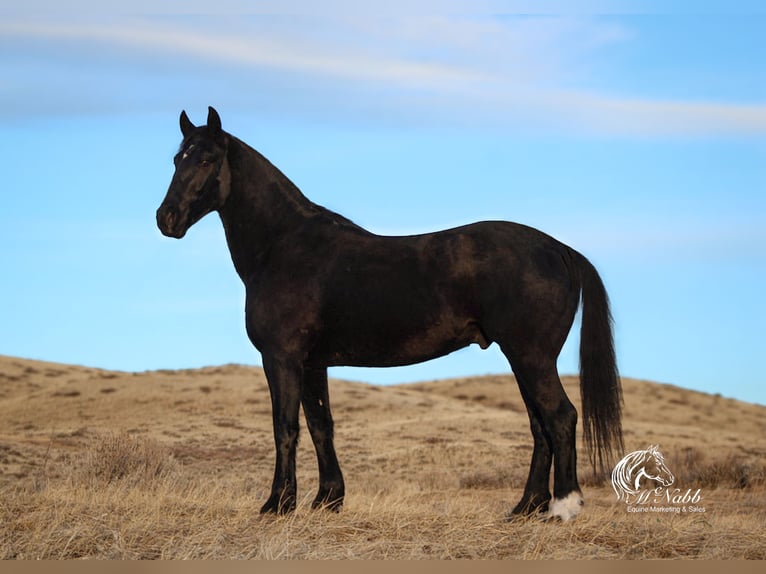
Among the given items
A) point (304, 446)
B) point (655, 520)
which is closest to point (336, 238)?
point (655, 520)

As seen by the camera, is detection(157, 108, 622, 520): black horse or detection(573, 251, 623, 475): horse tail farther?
detection(573, 251, 623, 475): horse tail

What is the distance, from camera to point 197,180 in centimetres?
809

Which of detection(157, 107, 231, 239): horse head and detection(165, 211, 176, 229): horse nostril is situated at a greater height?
detection(157, 107, 231, 239): horse head

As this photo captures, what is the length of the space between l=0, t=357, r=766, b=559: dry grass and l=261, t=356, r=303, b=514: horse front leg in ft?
0.66

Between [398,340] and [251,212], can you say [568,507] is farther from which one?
[251,212]

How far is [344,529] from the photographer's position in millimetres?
7414

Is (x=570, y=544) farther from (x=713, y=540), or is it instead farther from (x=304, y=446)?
(x=304, y=446)

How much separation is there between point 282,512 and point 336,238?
98.5 inches

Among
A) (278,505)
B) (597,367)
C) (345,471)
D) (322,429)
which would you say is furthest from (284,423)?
(345,471)

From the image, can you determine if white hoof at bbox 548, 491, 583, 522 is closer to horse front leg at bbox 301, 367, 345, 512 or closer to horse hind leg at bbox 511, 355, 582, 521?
horse hind leg at bbox 511, 355, 582, 521

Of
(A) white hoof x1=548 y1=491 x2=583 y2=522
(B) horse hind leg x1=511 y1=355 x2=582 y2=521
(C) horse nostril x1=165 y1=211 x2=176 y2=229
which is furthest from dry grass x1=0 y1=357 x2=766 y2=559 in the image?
(C) horse nostril x1=165 y1=211 x2=176 y2=229

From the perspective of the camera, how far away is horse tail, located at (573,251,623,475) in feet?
26.1

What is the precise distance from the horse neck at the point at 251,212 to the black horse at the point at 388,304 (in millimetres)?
13

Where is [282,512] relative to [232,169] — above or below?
below
